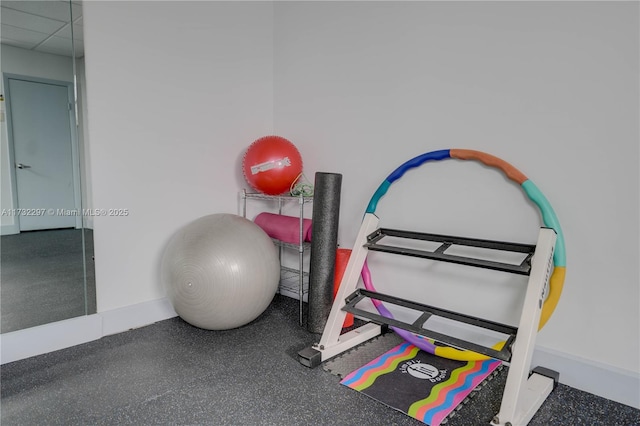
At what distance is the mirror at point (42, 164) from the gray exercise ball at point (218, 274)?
0.60 meters

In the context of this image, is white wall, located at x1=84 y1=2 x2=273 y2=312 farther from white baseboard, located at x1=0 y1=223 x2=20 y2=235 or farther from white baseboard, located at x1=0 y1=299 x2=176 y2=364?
white baseboard, located at x1=0 y1=223 x2=20 y2=235

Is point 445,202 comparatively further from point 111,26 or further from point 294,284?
point 111,26

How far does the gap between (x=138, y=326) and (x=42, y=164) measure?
3.80ft

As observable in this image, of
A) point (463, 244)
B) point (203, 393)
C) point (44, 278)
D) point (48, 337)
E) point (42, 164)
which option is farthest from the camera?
point (44, 278)

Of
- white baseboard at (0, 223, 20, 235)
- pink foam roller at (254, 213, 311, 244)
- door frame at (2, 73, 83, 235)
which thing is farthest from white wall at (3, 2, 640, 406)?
white baseboard at (0, 223, 20, 235)

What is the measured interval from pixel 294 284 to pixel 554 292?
76.0 inches

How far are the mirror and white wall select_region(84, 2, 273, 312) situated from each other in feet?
0.29

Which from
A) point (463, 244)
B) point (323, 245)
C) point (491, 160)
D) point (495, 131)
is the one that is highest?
point (495, 131)

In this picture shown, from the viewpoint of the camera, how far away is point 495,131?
81.5 inches

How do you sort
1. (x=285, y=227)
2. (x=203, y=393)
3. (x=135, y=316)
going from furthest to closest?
(x=285, y=227)
(x=135, y=316)
(x=203, y=393)

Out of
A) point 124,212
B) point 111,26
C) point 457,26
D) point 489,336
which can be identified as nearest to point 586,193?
point 489,336

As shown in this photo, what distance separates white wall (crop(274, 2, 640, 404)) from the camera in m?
1.75

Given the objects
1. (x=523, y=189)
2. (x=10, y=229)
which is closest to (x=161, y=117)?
(x=10, y=229)

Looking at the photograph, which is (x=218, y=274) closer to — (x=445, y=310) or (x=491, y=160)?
(x=445, y=310)
